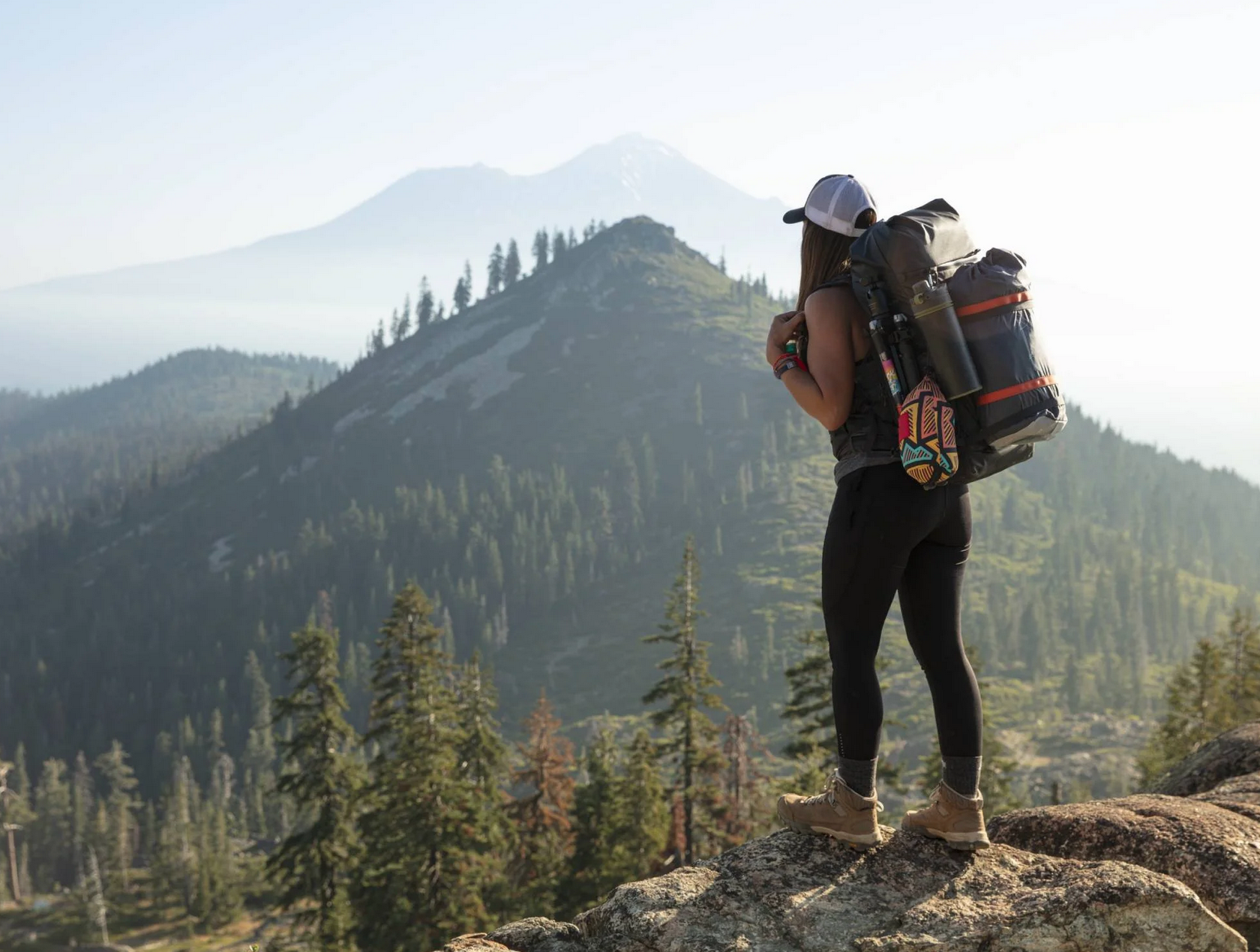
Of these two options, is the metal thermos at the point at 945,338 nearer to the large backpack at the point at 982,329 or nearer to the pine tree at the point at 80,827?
the large backpack at the point at 982,329

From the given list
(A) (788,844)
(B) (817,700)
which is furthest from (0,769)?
(A) (788,844)

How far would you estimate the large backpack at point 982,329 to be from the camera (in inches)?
197

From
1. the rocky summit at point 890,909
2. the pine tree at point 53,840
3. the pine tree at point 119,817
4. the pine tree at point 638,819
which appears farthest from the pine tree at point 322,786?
the pine tree at point 53,840

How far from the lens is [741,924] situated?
5367 mm

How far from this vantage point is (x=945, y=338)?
4988 millimetres

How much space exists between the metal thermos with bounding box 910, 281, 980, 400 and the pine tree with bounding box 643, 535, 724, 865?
3026 centimetres

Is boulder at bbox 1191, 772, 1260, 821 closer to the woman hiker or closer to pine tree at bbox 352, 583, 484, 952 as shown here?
the woman hiker

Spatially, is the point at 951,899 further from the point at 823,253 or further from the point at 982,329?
the point at 823,253

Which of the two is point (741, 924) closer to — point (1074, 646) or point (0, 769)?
point (0, 769)

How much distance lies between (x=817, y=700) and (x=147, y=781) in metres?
169

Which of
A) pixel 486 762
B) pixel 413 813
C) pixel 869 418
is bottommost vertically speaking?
pixel 486 762

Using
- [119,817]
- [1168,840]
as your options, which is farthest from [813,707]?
[119,817]

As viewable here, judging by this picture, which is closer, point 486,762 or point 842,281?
point 842,281

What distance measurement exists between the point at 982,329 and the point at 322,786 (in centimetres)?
3037
